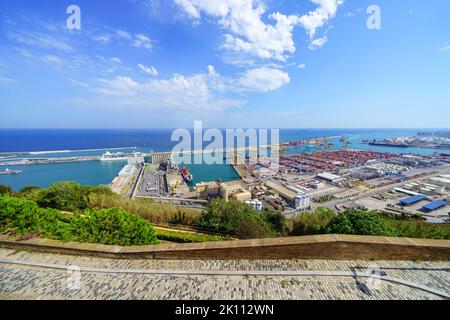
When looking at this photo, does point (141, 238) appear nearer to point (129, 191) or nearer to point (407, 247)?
point (407, 247)

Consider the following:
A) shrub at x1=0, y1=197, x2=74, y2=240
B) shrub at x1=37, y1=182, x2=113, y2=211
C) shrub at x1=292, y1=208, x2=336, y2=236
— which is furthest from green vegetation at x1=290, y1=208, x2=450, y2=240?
shrub at x1=37, y1=182, x2=113, y2=211

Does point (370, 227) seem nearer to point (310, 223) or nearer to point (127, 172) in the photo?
point (310, 223)

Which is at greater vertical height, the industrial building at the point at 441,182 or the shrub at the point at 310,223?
the shrub at the point at 310,223

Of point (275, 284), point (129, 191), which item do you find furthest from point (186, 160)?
point (275, 284)

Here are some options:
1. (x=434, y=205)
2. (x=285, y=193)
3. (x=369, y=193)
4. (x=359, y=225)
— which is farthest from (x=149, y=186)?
(x=434, y=205)

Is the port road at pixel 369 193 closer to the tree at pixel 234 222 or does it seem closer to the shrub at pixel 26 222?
the tree at pixel 234 222

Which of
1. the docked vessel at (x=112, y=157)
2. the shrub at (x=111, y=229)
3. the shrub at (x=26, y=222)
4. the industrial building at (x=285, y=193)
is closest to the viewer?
the shrub at (x=26, y=222)

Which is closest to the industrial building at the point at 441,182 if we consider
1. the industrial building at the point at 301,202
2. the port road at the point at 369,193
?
the port road at the point at 369,193
